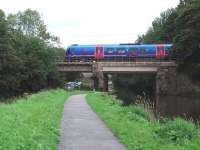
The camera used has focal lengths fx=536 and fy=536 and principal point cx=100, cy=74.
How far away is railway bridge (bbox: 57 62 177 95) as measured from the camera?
9062 cm

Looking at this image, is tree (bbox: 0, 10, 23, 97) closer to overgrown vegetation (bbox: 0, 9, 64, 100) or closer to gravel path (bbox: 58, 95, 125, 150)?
overgrown vegetation (bbox: 0, 9, 64, 100)

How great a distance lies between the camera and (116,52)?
318 ft

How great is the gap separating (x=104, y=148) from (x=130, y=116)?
29.5 ft

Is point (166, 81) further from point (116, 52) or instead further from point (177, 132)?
point (177, 132)

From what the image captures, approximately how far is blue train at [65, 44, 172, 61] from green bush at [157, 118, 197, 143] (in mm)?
77820

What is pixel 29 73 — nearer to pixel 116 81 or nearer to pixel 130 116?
A: pixel 116 81

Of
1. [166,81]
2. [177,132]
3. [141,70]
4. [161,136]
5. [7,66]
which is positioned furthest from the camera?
[166,81]

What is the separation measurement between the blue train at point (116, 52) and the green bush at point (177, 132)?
77.8 meters

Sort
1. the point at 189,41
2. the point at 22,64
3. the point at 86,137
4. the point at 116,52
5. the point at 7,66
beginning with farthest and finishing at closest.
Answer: the point at 116,52, the point at 189,41, the point at 22,64, the point at 7,66, the point at 86,137

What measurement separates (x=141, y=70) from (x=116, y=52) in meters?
8.10

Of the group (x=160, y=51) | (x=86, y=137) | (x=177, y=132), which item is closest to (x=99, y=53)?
(x=160, y=51)

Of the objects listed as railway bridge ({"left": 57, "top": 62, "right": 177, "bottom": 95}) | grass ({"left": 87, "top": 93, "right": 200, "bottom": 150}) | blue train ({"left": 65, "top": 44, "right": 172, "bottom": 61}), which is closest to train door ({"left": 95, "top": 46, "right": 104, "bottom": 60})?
blue train ({"left": 65, "top": 44, "right": 172, "bottom": 61})

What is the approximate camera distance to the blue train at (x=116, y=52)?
94250mm

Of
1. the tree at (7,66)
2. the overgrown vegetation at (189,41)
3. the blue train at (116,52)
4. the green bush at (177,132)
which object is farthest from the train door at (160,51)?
the green bush at (177,132)
